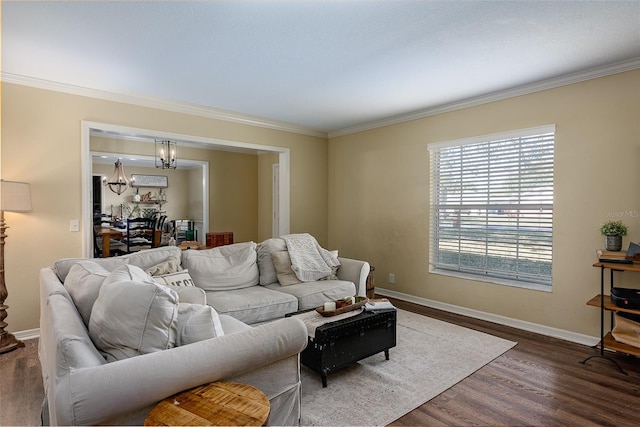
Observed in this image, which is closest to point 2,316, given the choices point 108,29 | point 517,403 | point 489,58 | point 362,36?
point 108,29

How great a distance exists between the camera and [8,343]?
3.24m

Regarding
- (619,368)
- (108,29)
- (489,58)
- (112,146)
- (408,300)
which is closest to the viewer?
(108,29)

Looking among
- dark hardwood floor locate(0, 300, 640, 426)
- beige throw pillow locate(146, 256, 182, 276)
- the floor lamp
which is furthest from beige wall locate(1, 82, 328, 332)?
beige throw pillow locate(146, 256, 182, 276)

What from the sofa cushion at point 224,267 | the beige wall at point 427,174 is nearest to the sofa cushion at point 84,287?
the sofa cushion at point 224,267

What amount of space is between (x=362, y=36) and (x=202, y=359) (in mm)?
2436

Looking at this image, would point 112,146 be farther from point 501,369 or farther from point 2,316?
Answer: point 501,369

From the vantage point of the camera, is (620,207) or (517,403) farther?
(620,207)

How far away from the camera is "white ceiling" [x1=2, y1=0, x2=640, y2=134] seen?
2.31 m

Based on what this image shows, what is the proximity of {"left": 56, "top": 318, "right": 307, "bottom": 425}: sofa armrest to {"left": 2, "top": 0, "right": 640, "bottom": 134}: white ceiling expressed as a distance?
2.03 m

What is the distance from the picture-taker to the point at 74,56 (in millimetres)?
3010

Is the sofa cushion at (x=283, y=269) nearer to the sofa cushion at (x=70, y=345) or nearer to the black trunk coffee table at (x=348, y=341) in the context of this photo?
the black trunk coffee table at (x=348, y=341)

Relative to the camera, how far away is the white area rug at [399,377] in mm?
2281

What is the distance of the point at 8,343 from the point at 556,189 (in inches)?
216

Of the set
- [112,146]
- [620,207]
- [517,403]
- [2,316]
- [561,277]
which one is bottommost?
[517,403]
